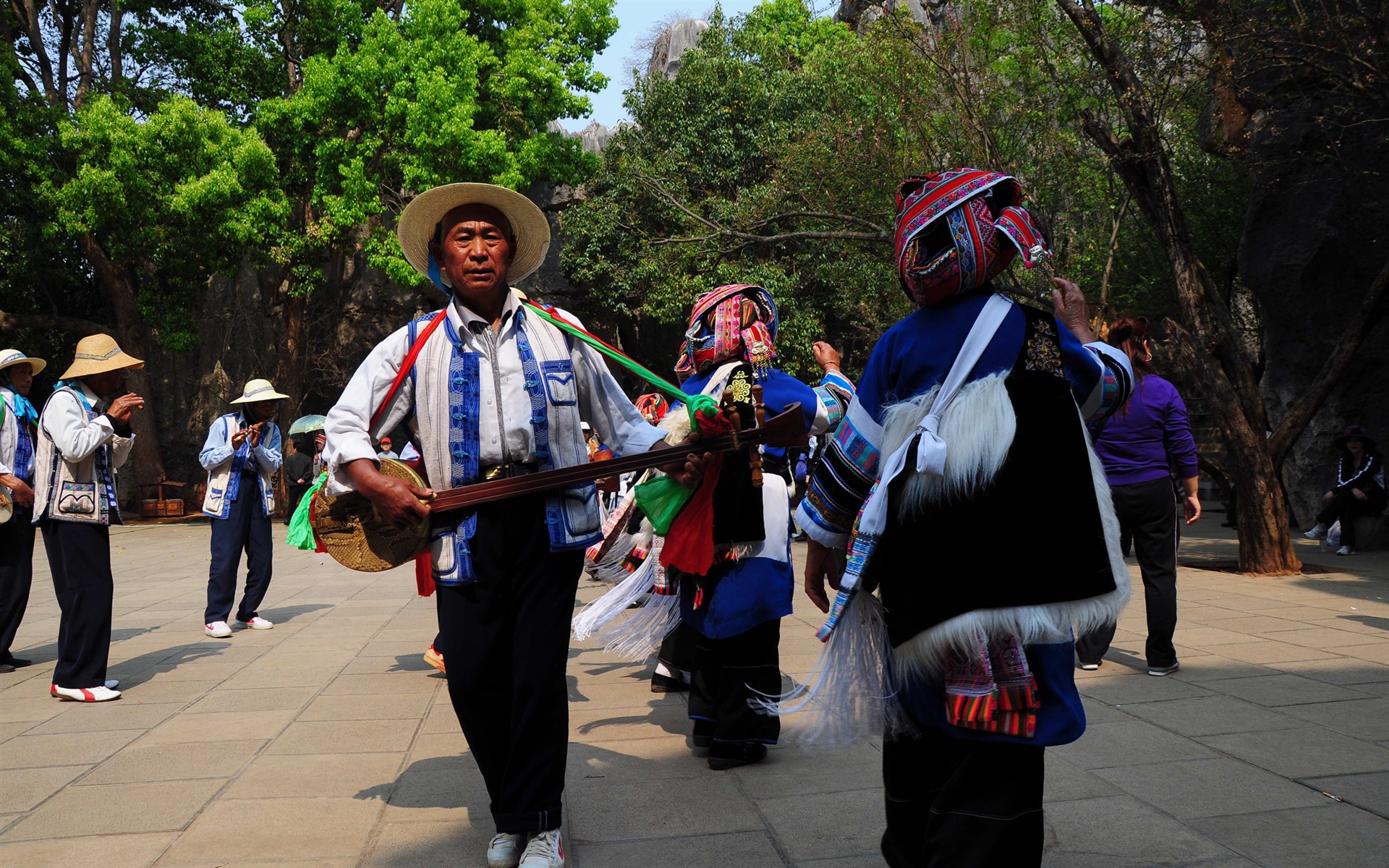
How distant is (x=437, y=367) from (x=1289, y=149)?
11.3 metres

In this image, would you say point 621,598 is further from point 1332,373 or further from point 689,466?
point 1332,373

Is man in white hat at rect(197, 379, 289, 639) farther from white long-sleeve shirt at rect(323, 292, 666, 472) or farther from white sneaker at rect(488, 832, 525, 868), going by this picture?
white sneaker at rect(488, 832, 525, 868)

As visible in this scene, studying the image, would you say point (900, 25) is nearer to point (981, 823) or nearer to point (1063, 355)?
point (1063, 355)

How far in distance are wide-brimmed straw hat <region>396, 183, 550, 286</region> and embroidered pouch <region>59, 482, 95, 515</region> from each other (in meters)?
3.08

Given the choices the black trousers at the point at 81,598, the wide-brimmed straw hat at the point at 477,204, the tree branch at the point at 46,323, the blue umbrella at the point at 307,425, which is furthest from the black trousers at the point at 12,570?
the tree branch at the point at 46,323

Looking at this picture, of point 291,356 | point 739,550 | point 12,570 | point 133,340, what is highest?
point 133,340

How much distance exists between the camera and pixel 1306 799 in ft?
12.1

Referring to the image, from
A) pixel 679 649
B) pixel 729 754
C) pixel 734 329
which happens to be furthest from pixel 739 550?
pixel 679 649

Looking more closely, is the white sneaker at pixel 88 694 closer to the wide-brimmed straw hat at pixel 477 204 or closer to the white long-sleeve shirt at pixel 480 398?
the white long-sleeve shirt at pixel 480 398

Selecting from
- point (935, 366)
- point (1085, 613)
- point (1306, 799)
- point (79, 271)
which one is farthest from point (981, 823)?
point (79, 271)

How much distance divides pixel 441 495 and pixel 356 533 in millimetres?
451

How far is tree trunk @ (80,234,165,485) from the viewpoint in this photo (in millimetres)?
18969

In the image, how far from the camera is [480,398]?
3330 millimetres

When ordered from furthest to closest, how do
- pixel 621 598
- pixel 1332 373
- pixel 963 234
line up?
pixel 1332 373, pixel 621 598, pixel 963 234
